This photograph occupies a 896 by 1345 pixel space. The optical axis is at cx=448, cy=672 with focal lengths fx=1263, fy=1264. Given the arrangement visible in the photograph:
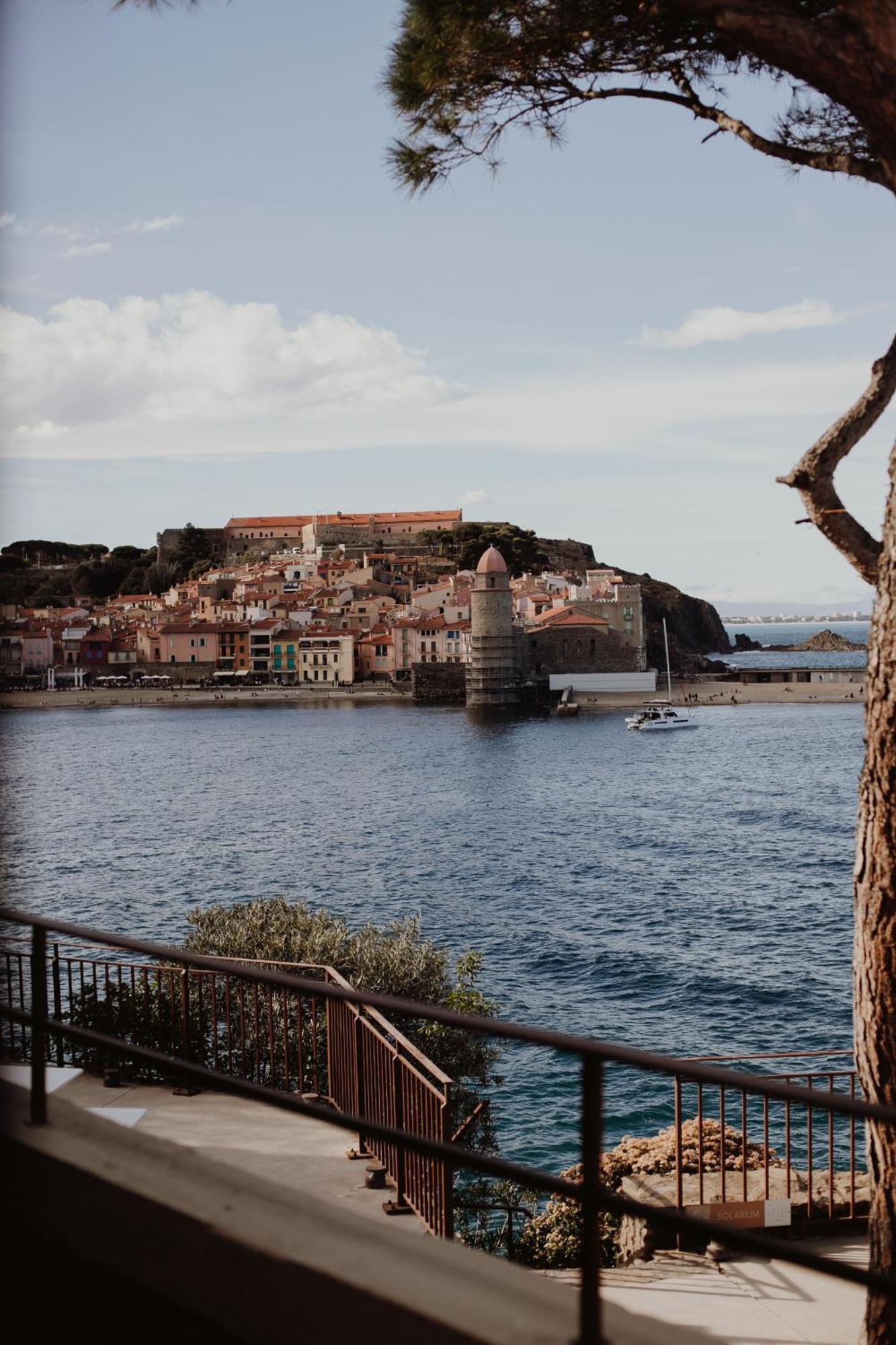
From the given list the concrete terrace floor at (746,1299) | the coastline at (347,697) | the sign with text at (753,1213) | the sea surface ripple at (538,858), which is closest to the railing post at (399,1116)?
the concrete terrace floor at (746,1299)

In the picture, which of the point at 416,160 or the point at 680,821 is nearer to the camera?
the point at 416,160

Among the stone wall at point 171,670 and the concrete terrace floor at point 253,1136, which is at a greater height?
the stone wall at point 171,670

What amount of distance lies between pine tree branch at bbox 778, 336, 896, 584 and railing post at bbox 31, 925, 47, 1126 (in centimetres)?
281

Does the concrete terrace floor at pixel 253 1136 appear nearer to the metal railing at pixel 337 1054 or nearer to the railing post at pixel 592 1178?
the metal railing at pixel 337 1054

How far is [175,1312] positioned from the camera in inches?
83.8

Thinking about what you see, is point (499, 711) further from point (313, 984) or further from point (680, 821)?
point (313, 984)

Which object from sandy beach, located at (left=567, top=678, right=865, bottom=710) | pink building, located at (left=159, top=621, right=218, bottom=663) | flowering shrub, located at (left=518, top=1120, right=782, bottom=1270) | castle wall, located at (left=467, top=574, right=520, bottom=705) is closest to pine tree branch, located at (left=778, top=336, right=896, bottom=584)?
flowering shrub, located at (left=518, top=1120, right=782, bottom=1270)

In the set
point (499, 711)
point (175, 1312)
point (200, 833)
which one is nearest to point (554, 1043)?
point (175, 1312)

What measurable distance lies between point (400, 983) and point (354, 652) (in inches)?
3391

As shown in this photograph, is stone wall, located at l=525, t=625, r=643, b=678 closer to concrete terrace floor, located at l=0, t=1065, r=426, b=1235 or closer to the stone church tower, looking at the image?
the stone church tower

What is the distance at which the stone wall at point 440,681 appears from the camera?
9156 centimetres

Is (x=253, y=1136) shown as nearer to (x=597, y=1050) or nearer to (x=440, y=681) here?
(x=597, y=1050)

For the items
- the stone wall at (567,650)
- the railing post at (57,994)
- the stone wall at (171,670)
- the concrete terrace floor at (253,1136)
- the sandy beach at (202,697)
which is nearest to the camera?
the railing post at (57,994)

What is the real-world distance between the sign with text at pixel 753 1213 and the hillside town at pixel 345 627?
74190mm
